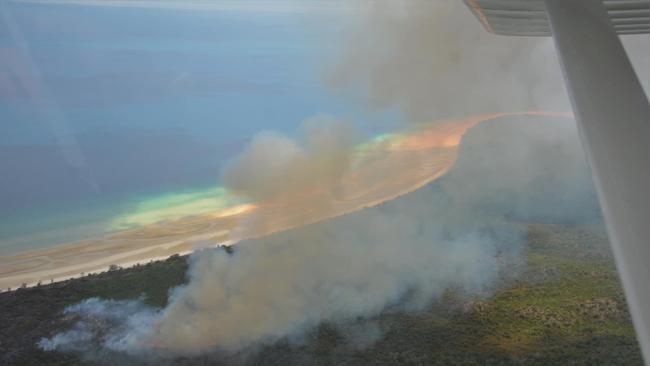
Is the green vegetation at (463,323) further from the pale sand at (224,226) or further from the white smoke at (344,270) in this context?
the pale sand at (224,226)

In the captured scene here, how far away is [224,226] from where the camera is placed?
40.7ft

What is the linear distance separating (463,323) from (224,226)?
6.07m

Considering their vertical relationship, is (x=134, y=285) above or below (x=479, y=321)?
above

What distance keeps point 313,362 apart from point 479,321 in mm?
2706

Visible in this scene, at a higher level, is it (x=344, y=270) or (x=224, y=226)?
(x=224, y=226)

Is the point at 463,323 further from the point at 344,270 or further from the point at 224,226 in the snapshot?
the point at 224,226

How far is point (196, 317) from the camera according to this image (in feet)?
31.1

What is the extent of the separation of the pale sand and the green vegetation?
2.10 feet

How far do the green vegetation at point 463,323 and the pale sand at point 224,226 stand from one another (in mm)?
641

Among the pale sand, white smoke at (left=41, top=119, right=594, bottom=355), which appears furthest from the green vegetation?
the pale sand

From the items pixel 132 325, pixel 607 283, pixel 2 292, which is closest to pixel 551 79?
pixel 607 283

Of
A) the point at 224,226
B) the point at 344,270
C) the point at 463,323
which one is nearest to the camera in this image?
the point at 463,323

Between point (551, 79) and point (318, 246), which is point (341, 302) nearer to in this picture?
point (318, 246)

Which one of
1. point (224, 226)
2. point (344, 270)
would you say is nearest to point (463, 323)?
point (344, 270)
